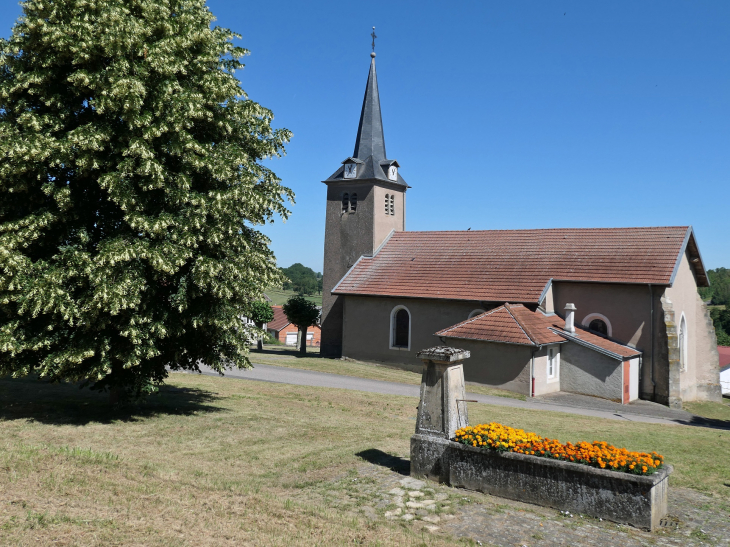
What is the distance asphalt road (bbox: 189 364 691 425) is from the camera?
838 inches

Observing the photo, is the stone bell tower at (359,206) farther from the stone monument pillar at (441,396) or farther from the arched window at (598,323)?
the stone monument pillar at (441,396)

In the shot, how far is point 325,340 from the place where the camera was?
119 ft

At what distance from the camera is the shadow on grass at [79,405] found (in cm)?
1316

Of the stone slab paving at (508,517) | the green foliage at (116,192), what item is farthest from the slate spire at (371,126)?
the stone slab paving at (508,517)

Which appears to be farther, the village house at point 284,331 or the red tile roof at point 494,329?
the village house at point 284,331

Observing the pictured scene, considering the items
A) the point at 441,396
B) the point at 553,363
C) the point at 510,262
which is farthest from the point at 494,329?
the point at 441,396

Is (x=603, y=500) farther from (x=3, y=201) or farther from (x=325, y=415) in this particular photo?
(x=3, y=201)

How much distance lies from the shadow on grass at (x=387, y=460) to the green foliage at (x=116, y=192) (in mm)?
3994

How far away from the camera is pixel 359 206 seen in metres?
36.3

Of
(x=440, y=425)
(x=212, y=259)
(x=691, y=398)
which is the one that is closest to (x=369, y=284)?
(x=691, y=398)

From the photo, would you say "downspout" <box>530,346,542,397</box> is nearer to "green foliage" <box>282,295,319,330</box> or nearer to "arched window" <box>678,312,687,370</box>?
"arched window" <box>678,312,687,370</box>

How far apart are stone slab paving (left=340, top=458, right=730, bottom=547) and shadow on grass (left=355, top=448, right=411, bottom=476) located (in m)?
0.56

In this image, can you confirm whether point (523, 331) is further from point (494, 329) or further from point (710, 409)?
point (710, 409)

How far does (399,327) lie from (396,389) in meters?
8.73
